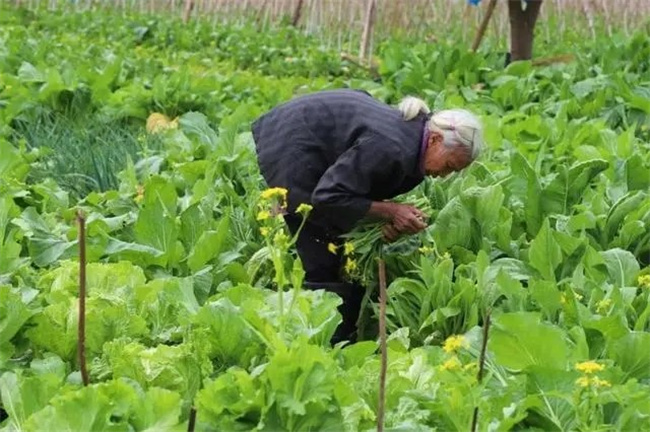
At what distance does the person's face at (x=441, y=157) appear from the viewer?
434cm

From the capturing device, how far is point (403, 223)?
14.7 feet

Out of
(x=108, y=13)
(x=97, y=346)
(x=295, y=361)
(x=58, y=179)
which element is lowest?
(x=108, y=13)

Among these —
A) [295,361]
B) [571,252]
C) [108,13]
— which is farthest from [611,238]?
[108,13]

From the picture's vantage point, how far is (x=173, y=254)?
438 cm

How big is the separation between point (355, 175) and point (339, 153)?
205mm

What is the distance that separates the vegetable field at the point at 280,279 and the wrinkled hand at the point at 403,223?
56 mm

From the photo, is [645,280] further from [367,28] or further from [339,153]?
[367,28]

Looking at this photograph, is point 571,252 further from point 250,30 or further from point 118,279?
point 250,30

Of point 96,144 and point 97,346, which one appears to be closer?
point 97,346

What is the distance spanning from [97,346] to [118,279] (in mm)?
438

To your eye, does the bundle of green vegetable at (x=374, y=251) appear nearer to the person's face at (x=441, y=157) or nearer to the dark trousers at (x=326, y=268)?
the dark trousers at (x=326, y=268)

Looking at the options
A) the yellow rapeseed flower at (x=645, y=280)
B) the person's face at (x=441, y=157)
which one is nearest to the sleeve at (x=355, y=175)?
the person's face at (x=441, y=157)

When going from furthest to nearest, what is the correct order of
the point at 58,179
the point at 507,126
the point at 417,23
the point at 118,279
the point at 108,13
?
the point at 108,13, the point at 417,23, the point at 507,126, the point at 58,179, the point at 118,279

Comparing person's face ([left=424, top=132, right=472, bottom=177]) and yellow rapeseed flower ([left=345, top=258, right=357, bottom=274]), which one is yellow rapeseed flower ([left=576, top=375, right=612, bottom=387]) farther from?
yellow rapeseed flower ([left=345, top=258, right=357, bottom=274])
